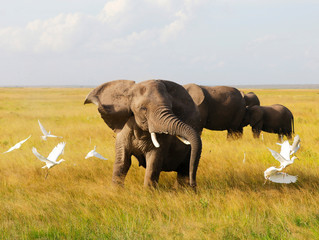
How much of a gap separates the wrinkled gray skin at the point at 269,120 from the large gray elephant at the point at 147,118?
6475mm

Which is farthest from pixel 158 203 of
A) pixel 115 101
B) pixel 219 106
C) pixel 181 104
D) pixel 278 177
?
pixel 219 106

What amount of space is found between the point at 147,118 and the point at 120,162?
0.89 meters

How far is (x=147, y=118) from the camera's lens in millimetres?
4906

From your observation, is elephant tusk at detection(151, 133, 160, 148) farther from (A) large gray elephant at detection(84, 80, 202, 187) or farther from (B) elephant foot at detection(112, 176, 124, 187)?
(B) elephant foot at detection(112, 176, 124, 187)

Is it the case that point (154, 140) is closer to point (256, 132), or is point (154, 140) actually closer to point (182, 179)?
point (182, 179)

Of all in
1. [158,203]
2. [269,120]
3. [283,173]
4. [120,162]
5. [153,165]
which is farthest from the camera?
[269,120]

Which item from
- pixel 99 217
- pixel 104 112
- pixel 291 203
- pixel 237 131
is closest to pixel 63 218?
pixel 99 217

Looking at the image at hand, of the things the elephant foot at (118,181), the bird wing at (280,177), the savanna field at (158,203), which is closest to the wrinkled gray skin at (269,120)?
the savanna field at (158,203)

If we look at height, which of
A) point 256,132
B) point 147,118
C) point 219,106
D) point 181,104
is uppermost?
point 181,104

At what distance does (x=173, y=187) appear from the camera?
5.97 meters

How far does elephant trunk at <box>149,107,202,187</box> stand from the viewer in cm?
461

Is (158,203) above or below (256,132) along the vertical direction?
above

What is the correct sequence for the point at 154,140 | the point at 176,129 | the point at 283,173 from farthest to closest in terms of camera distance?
the point at 283,173
the point at 154,140
the point at 176,129

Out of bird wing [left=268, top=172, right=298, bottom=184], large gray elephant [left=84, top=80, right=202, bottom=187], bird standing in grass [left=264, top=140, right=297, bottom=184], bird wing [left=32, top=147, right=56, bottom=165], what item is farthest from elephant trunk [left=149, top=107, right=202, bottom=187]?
bird wing [left=32, top=147, right=56, bottom=165]
